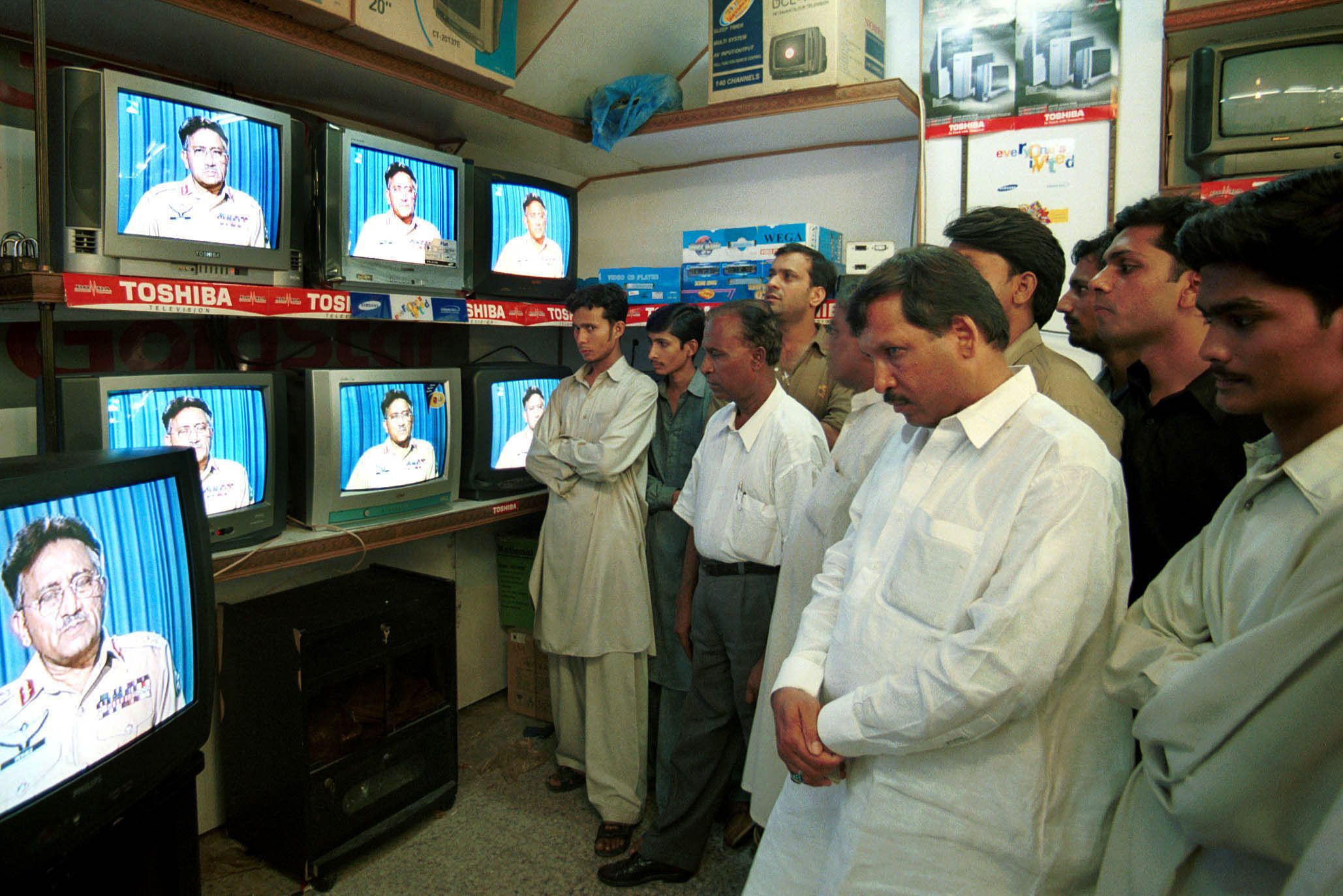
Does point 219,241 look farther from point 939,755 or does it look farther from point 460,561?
point 939,755

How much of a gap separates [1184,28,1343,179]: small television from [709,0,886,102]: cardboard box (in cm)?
111

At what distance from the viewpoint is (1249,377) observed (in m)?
1.04

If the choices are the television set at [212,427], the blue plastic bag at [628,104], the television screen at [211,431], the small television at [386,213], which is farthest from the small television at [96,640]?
the blue plastic bag at [628,104]

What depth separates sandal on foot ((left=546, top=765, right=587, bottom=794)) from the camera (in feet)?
10.4

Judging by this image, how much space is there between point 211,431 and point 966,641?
199 centimetres

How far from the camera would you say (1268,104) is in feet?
7.87

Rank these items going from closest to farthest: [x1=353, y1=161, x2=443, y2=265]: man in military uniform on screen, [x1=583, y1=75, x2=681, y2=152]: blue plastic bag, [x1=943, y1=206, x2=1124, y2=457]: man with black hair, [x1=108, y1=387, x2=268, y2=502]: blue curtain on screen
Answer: [x1=943, y1=206, x2=1124, y2=457]: man with black hair
[x1=108, y1=387, x2=268, y2=502]: blue curtain on screen
[x1=353, y1=161, x2=443, y2=265]: man in military uniform on screen
[x1=583, y1=75, x2=681, y2=152]: blue plastic bag

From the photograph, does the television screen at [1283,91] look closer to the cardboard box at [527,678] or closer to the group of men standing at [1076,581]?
the group of men standing at [1076,581]

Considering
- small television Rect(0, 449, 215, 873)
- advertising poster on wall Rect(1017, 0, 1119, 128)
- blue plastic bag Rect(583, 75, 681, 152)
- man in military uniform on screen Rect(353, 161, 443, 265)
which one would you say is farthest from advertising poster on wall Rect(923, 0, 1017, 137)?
small television Rect(0, 449, 215, 873)

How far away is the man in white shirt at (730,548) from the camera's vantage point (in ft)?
7.71

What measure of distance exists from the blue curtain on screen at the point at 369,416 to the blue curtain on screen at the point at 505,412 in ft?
0.93

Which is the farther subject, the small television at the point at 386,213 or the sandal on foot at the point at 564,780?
the sandal on foot at the point at 564,780

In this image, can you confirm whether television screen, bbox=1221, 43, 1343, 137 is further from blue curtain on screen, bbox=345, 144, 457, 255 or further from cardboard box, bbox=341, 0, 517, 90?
blue curtain on screen, bbox=345, 144, 457, 255

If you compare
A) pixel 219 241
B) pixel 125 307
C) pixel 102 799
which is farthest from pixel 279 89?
pixel 102 799
